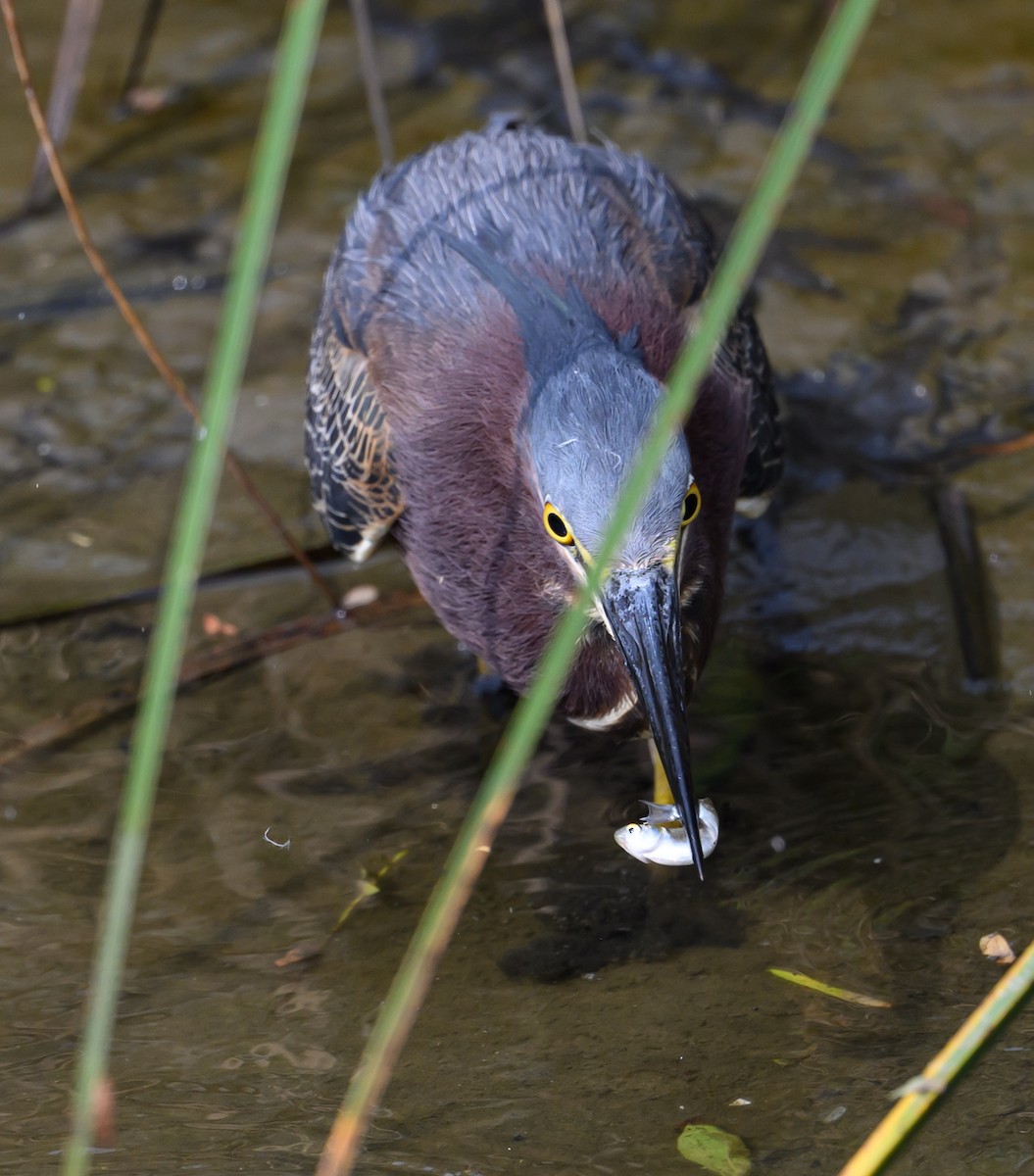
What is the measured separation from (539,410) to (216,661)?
185 centimetres

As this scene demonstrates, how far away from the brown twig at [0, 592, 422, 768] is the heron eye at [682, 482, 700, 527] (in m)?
1.97

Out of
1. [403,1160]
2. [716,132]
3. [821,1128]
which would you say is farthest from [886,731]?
[716,132]

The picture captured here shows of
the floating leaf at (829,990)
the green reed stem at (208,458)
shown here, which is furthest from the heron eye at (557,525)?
the green reed stem at (208,458)

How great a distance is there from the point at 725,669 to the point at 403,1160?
2276 millimetres

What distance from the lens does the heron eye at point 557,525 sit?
324cm

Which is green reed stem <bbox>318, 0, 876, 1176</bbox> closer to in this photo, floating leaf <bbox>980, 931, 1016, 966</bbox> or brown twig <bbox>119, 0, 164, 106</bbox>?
floating leaf <bbox>980, 931, 1016, 966</bbox>

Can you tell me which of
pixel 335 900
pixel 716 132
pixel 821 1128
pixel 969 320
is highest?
pixel 716 132

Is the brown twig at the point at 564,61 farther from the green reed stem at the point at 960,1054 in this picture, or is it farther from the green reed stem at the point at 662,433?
the green reed stem at the point at 960,1054

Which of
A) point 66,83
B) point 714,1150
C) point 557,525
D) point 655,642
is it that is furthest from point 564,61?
point 714,1150

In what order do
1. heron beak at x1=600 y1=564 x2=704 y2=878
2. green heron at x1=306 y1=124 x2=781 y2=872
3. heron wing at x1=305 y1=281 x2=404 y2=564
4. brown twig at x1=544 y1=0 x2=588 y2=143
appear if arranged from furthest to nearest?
brown twig at x1=544 y1=0 x2=588 y2=143
heron wing at x1=305 y1=281 x2=404 y2=564
green heron at x1=306 y1=124 x2=781 y2=872
heron beak at x1=600 y1=564 x2=704 y2=878

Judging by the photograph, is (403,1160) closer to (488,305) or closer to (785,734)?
(785,734)

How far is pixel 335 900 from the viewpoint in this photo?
151 inches

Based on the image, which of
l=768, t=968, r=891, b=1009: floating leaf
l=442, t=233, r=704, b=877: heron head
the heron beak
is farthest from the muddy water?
the heron beak

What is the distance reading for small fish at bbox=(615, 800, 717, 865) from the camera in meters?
3.53
